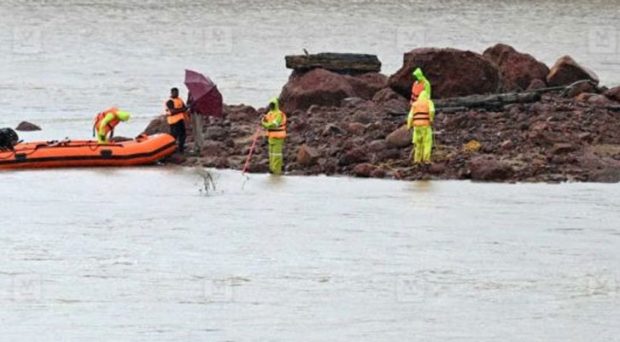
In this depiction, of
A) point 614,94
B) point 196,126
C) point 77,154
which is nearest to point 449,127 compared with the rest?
point 614,94

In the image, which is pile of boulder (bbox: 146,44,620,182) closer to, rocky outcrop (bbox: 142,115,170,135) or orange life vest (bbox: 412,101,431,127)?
rocky outcrop (bbox: 142,115,170,135)

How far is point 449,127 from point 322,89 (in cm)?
444

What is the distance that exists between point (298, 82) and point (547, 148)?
7.20 meters

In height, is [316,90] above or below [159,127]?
above

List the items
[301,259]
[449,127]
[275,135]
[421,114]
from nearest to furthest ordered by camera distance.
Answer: [301,259] < [421,114] < [275,135] < [449,127]

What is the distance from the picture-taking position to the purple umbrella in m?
30.9

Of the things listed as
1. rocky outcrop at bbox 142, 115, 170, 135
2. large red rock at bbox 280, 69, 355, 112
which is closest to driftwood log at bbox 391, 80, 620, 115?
large red rock at bbox 280, 69, 355, 112

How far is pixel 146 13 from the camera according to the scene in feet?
265

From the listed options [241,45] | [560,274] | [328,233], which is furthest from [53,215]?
[241,45]

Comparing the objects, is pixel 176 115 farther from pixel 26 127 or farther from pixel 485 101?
pixel 26 127

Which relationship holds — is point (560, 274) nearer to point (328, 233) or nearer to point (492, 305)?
point (492, 305)

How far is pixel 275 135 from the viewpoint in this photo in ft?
95.6

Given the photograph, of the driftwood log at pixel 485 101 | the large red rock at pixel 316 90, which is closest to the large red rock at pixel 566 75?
the driftwood log at pixel 485 101

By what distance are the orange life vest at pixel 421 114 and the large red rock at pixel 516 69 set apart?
630 centimetres
